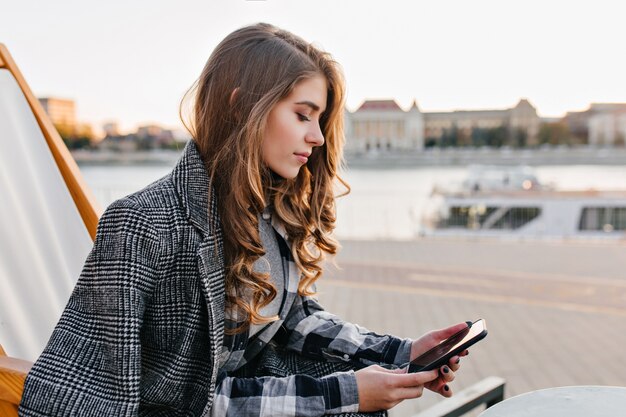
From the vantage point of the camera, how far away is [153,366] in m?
0.85

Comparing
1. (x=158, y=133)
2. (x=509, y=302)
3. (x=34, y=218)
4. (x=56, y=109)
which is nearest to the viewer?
(x=34, y=218)

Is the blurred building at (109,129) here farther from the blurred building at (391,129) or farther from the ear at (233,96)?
the blurred building at (391,129)

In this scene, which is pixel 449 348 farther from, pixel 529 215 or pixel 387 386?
pixel 529 215

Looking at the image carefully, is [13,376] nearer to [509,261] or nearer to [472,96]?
[509,261]

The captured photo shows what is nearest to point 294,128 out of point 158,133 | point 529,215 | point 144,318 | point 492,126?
point 144,318

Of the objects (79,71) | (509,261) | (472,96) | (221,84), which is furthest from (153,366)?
(472,96)

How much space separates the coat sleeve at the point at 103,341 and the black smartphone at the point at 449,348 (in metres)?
0.44

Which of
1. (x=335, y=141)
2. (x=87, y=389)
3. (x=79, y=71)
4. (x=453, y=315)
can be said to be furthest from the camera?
(x=79, y=71)

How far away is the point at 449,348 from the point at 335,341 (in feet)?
0.79

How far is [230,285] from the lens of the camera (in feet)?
3.06

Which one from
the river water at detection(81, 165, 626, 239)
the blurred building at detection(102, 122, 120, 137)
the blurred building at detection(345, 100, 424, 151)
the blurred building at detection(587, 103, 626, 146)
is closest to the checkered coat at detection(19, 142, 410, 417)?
the river water at detection(81, 165, 626, 239)

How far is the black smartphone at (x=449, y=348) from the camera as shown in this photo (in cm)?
91

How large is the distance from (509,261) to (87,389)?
559 cm

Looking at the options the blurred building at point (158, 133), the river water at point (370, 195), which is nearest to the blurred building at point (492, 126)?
the river water at point (370, 195)
